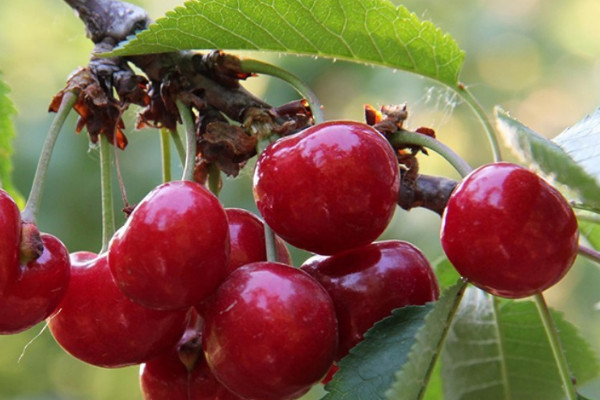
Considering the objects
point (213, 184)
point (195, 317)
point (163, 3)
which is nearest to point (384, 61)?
point (213, 184)

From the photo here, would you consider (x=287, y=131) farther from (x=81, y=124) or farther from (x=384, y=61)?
A: (x=81, y=124)

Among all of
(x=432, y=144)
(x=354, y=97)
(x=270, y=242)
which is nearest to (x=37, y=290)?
(x=270, y=242)

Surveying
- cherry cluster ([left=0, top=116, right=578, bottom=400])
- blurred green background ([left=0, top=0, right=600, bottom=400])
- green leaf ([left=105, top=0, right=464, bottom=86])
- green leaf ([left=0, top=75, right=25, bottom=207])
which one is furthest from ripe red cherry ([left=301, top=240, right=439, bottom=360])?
blurred green background ([left=0, top=0, right=600, bottom=400])

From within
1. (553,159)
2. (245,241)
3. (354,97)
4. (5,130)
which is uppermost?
(553,159)

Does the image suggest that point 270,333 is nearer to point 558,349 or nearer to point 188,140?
point 188,140

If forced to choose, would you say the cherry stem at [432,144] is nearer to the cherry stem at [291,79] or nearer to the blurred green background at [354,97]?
the cherry stem at [291,79]

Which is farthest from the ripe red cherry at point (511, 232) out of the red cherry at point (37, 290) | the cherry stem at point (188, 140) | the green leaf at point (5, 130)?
the green leaf at point (5, 130)
